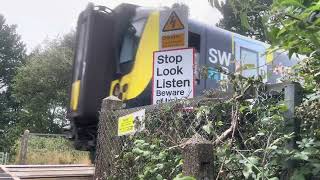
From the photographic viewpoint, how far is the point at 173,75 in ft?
14.0

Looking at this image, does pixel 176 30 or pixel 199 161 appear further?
pixel 176 30

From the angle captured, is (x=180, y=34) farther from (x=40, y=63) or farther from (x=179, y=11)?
(x=40, y=63)

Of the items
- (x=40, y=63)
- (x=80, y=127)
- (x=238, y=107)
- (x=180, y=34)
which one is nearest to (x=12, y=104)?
(x=40, y=63)

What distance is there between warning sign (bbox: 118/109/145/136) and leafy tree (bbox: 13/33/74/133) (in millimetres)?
23282

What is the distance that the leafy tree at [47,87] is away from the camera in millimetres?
27250

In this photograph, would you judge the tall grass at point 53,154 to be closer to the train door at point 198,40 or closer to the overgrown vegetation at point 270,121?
the train door at point 198,40

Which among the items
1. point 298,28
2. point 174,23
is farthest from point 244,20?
point 174,23

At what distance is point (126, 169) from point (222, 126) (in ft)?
3.57

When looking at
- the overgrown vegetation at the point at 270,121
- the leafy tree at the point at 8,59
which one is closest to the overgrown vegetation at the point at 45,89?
the leafy tree at the point at 8,59

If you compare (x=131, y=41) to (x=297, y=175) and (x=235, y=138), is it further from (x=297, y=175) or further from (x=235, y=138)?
(x=297, y=175)

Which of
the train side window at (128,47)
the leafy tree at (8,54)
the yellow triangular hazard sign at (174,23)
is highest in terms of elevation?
the leafy tree at (8,54)

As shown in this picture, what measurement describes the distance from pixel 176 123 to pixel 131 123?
623mm

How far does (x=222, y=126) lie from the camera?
104 inches

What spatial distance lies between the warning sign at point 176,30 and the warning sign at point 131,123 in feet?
3.97
